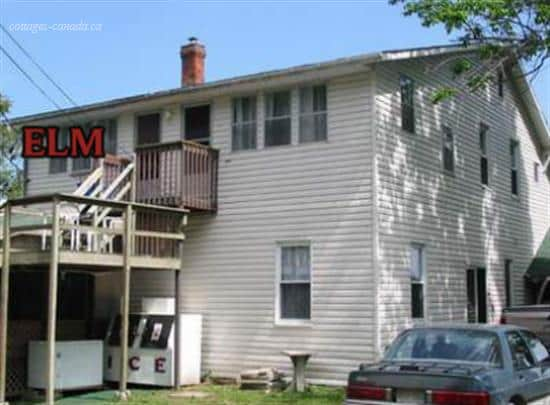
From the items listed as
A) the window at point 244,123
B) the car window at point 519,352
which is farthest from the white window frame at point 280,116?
the car window at point 519,352

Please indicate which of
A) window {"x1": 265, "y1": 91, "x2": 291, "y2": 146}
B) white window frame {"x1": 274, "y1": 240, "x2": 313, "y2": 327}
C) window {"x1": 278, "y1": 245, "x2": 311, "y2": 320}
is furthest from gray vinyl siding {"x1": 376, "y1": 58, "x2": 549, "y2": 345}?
window {"x1": 265, "y1": 91, "x2": 291, "y2": 146}

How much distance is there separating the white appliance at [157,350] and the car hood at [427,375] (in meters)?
7.58

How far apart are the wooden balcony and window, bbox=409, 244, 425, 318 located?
15.1 ft

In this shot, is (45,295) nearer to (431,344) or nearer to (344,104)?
(344,104)

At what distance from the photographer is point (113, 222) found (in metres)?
17.1

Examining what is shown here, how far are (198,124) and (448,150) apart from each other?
627 centimetres

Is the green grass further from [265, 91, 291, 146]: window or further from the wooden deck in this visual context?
[265, 91, 291, 146]: window

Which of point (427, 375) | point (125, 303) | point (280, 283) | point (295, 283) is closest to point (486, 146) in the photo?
point (295, 283)

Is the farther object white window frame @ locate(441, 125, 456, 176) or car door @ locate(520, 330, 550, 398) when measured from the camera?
white window frame @ locate(441, 125, 456, 176)

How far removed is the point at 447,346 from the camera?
9.91 m

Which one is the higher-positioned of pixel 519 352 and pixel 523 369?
pixel 519 352

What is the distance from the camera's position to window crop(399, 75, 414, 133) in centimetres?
Answer: 1756

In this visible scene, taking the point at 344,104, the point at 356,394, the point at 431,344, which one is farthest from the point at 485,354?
the point at 344,104

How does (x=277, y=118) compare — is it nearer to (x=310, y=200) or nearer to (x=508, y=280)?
(x=310, y=200)
